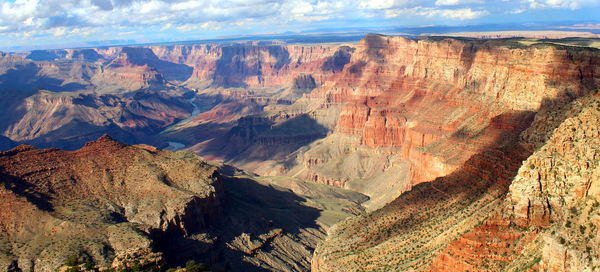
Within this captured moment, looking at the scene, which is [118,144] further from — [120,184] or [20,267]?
[20,267]

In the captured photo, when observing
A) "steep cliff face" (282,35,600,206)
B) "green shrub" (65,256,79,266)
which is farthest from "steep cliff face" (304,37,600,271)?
"green shrub" (65,256,79,266)

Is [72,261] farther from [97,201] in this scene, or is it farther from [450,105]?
[450,105]

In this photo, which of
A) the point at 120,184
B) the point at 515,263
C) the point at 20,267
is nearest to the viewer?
the point at 515,263

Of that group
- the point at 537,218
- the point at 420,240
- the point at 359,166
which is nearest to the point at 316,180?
the point at 359,166

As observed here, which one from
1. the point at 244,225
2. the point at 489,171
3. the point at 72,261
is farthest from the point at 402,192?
the point at 72,261

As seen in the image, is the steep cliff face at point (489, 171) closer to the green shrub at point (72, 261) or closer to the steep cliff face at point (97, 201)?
the steep cliff face at point (97, 201)

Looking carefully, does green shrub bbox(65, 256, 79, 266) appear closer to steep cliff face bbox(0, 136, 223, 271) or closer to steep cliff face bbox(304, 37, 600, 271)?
steep cliff face bbox(0, 136, 223, 271)

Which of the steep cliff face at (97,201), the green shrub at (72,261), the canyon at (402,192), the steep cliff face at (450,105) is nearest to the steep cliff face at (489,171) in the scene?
the canyon at (402,192)

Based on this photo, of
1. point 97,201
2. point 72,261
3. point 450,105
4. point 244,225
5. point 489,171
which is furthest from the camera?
point 450,105
